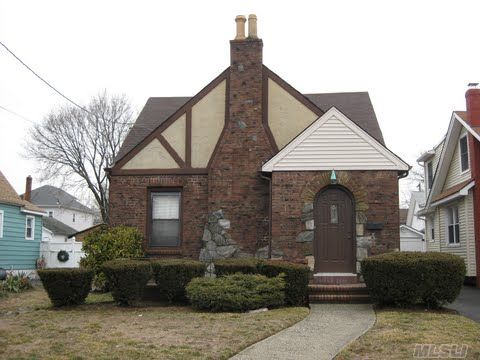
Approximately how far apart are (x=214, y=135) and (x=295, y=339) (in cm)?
873

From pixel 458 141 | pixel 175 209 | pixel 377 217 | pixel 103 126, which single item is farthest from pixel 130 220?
pixel 103 126

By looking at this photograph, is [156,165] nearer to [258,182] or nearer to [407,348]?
[258,182]

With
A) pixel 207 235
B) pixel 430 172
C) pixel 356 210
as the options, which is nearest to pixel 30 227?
pixel 207 235

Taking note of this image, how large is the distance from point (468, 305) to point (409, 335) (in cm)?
425

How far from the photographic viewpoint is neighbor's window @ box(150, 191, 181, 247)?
1608 cm

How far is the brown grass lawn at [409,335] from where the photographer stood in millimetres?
7316

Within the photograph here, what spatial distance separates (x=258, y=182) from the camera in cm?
1538

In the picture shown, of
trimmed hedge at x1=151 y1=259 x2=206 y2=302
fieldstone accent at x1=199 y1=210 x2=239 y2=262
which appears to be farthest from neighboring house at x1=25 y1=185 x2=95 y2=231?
trimmed hedge at x1=151 y1=259 x2=206 y2=302

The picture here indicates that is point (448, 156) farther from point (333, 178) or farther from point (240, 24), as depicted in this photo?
point (240, 24)

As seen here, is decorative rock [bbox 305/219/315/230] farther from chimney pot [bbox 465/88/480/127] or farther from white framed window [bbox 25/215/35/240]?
white framed window [bbox 25/215/35/240]

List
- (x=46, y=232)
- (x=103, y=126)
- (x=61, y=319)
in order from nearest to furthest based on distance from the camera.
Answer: (x=61, y=319), (x=103, y=126), (x=46, y=232)

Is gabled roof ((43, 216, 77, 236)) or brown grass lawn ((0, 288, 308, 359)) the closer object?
brown grass lawn ((0, 288, 308, 359))

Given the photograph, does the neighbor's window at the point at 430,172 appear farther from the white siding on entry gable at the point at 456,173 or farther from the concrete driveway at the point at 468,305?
the concrete driveway at the point at 468,305

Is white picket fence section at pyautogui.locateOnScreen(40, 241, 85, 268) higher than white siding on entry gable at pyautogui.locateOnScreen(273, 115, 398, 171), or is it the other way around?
white siding on entry gable at pyautogui.locateOnScreen(273, 115, 398, 171)
